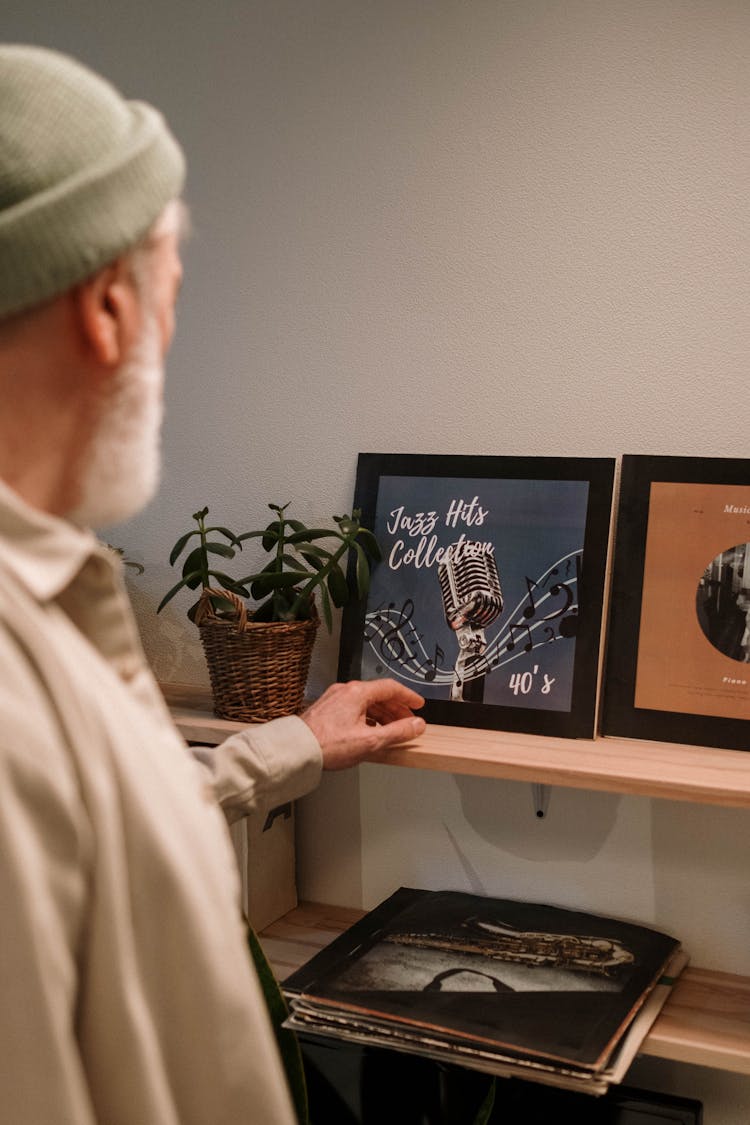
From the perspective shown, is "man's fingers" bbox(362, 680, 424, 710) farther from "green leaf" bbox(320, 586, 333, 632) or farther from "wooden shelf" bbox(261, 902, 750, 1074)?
"wooden shelf" bbox(261, 902, 750, 1074)

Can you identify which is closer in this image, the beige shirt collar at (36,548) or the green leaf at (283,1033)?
the beige shirt collar at (36,548)

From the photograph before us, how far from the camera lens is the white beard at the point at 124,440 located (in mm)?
747

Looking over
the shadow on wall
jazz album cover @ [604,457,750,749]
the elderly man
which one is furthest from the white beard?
the shadow on wall

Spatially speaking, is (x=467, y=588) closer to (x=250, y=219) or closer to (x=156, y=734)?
(x=250, y=219)

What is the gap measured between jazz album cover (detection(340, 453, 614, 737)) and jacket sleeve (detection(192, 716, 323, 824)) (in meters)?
0.19

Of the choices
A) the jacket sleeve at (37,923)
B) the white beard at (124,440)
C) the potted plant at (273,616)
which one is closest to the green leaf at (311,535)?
the potted plant at (273,616)

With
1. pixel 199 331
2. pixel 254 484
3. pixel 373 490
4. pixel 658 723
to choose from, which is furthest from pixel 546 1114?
pixel 199 331

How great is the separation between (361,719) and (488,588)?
9.4 inches

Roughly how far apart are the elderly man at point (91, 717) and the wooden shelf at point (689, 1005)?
0.69 metres

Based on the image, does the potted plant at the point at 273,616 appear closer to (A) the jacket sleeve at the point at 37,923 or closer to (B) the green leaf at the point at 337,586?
(B) the green leaf at the point at 337,586

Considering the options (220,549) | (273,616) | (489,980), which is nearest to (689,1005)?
(489,980)

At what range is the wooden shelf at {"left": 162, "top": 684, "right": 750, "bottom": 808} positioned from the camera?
45.2 inches

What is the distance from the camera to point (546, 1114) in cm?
132

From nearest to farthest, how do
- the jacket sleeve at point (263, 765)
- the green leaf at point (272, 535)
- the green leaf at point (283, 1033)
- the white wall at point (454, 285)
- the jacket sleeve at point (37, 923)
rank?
1. the jacket sleeve at point (37, 923)
2. the green leaf at point (283, 1033)
3. the jacket sleeve at point (263, 765)
4. the white wall at point (454, 285)
5. the green leaf at point (272, 535)
